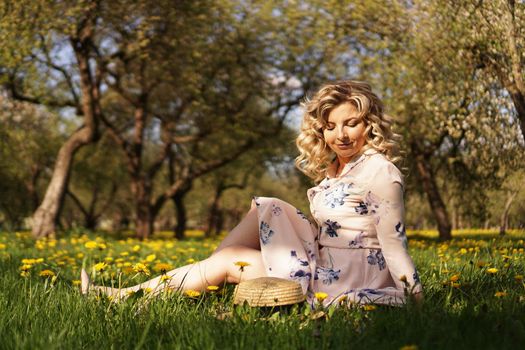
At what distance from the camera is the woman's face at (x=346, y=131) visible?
365 centimetres

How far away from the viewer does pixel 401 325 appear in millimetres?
2459

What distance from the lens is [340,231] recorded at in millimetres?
3498

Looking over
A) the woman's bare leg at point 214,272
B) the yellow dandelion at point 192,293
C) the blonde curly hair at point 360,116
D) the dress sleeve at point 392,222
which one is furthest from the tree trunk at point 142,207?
the dress sleeve at point 392,222

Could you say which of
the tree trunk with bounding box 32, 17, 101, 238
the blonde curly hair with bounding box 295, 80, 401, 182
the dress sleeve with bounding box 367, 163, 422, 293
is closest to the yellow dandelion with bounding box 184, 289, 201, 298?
the dress sleeve with bounding box 367, 163, 422, 293

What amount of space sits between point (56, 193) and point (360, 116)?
490 inches

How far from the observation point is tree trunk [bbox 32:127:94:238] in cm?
1405

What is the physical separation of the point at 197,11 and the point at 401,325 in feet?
42.2

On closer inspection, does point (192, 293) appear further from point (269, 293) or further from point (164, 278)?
point (269, 293)

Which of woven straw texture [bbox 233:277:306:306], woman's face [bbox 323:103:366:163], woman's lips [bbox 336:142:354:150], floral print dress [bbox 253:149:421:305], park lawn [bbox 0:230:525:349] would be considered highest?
woman's face [bbox 323:103:366:163]

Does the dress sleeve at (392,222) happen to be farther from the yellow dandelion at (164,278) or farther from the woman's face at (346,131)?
the yellow dandelion at (164,278)

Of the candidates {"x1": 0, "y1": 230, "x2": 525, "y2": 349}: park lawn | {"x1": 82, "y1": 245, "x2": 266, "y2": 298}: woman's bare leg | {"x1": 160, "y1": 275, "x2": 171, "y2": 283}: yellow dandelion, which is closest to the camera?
{"x1": 0, "y1": 230, "x2": 525, "y2": 349}: park lawn

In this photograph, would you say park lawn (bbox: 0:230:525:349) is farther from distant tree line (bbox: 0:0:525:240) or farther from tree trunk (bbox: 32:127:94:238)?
tree trunk (bbox: 32:127:94:238)

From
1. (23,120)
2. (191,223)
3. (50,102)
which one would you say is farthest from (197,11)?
(191,223)

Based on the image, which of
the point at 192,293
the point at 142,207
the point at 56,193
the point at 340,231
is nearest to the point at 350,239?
the point at 340,231
